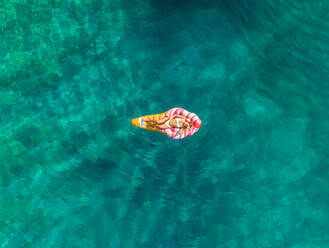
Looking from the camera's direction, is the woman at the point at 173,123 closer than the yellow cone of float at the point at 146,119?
Yes

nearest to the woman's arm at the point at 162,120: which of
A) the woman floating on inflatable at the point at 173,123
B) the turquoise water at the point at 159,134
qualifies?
the woman floating on inflatable at the point at 173,123

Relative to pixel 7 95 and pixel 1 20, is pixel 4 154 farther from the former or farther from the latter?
pixel 1 20

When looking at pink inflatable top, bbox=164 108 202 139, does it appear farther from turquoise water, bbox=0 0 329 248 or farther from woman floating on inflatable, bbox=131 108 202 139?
turquoise water, bbox=0 0 329 248

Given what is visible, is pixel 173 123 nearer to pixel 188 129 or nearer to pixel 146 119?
pixel 188 129

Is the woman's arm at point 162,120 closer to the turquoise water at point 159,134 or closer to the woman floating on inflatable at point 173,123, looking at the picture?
the woman floating on inflatable at point 173,123

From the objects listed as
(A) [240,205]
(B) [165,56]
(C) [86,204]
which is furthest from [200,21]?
(C) [86,204]

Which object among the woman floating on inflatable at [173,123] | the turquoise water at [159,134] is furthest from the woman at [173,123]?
the turquoise water at [159,134]

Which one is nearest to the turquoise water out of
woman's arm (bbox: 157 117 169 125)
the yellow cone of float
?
the yellow cone of float
